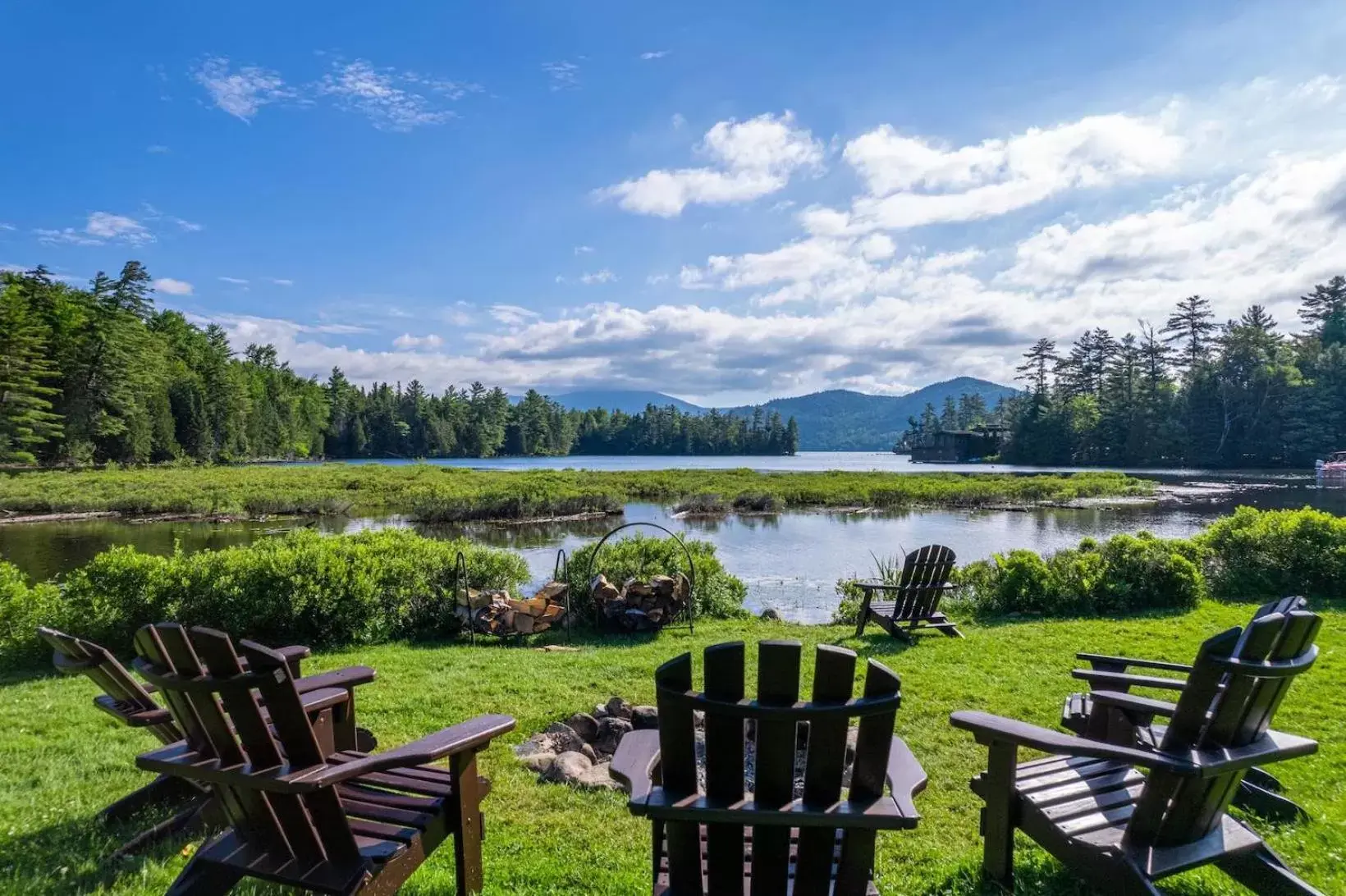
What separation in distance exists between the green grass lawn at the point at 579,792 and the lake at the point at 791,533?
3991 mm

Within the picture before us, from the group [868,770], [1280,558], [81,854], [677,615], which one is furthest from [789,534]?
[868,770]

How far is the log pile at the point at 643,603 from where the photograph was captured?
339 inches

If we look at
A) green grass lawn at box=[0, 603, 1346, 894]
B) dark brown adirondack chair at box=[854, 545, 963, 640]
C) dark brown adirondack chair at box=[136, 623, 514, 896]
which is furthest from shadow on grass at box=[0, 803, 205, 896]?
dark brown adirondack chair at box=[854, 545, 963, 640]

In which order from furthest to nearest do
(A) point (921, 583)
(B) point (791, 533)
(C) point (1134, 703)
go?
(B) point (791, 533) < (A) point (921, 583) < (C) point (1134, 703)

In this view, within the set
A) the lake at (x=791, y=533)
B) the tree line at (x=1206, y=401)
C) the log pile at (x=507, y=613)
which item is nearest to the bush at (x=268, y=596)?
the log pile at (x=507, y=613)

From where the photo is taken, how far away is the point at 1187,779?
2.17 m

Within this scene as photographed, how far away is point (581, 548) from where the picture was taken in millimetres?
10102

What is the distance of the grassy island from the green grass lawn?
66.5 feet

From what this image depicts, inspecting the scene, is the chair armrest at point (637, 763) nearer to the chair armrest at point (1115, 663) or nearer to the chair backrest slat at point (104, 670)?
the chair backrest slat at point (104, 670)

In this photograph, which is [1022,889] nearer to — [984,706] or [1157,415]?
[984,706]

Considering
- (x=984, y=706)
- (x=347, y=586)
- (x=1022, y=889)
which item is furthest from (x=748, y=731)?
(x=347, y=586)

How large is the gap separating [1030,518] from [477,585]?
71.7ft

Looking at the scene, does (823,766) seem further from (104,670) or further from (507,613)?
(507,613)

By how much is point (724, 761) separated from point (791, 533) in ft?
62.5
